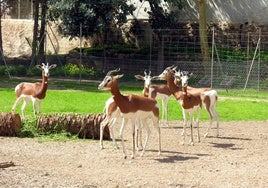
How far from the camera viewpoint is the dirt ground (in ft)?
36.7

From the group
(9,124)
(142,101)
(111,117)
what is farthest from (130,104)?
(9,124)

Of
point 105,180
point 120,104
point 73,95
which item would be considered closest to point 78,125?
point 120,104

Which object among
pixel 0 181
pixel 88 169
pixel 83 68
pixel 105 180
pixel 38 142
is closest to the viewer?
pixel 0 181

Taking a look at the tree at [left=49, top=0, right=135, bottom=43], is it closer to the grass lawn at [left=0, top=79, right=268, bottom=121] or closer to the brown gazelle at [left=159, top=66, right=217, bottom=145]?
the grass lawn at [left=0, top=79, right=268, bottom=121]

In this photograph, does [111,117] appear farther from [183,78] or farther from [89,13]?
[89,13]

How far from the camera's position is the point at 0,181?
10516 mm

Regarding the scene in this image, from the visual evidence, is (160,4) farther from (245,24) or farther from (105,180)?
(105,180)

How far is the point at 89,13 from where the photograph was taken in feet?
112

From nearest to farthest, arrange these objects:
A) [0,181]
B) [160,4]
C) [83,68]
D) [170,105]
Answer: [0,181]
[170,105]
[83,68]
[160,4]

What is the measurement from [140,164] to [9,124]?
167 inches

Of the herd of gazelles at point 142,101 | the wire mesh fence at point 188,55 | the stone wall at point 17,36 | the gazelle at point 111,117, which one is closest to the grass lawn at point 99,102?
the herd of gazelles at point 142,101

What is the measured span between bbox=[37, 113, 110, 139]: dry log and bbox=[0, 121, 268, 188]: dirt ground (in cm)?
36

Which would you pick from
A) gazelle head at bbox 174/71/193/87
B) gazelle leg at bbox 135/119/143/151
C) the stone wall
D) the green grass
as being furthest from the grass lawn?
the stone wall

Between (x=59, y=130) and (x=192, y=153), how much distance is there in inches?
138
